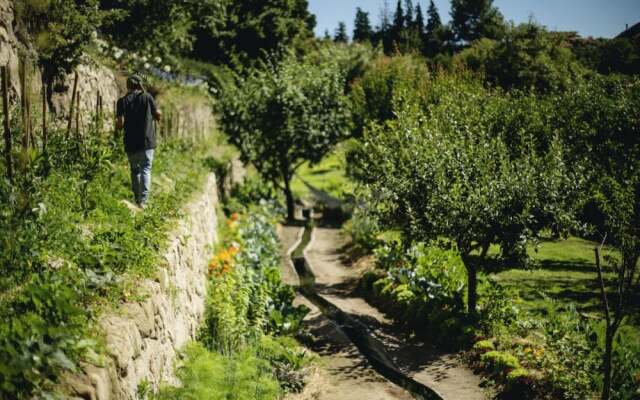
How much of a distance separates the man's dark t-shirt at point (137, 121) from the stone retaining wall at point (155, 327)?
57.2 inches

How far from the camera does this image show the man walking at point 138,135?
8.27 metres

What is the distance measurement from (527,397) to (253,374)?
3.77 meters

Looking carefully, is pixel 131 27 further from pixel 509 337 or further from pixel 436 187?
pixel 509 337

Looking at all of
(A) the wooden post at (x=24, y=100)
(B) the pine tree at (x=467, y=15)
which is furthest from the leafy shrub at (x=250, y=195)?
(B) the pine tree at (x=467, y=15)

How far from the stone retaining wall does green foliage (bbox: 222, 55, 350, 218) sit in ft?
33.7

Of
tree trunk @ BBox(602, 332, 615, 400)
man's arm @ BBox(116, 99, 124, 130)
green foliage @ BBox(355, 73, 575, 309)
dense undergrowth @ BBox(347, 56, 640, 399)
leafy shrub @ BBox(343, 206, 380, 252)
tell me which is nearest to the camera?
tree trunk @ BBox(602, 332, 615, 400)

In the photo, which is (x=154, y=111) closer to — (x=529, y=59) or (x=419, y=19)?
(x=529, y=59)

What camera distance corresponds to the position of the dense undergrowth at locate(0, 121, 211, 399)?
11.5ft

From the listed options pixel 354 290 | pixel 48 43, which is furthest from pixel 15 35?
pixel 354 290

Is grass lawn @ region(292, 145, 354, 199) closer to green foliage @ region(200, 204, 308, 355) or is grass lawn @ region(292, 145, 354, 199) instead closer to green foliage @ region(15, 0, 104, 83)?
green foliage @ region(200, 204, 308, 355)

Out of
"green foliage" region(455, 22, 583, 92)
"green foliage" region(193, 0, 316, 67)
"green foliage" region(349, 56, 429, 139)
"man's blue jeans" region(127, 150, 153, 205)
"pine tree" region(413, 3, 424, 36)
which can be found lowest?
"man's blue jeans" region(127, 150, 153, 205)

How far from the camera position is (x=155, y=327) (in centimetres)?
571

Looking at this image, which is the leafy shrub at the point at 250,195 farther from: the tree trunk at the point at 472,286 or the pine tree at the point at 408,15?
the pine tree at the point at 408,15

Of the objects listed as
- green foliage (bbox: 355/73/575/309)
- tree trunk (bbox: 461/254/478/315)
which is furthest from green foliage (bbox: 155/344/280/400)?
tree trunk (bbox: 461/254/478/315)
